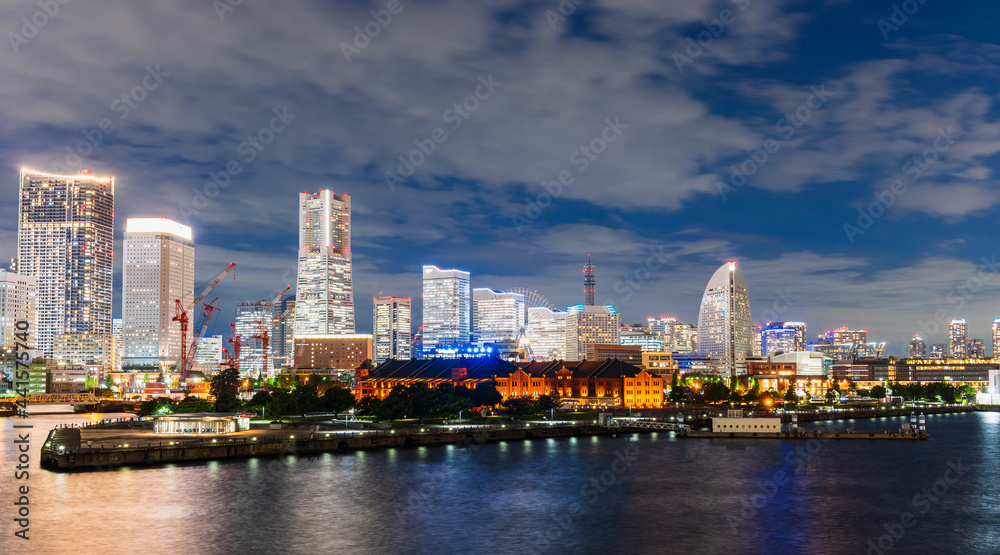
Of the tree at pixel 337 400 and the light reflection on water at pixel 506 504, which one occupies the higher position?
the tree at pixel 337 400

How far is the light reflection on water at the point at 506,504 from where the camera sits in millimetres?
57719

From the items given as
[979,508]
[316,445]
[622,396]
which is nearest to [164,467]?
[316,445]

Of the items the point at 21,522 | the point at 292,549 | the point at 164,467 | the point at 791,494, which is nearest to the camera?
the point at 292,549

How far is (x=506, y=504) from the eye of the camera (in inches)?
2798

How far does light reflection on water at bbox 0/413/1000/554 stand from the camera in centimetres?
5772

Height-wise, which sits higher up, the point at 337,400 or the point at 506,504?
the point at 337,400

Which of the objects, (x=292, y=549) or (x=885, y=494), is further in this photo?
(x=885, y=494)

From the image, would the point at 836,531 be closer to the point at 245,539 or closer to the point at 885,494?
the point at 885,494

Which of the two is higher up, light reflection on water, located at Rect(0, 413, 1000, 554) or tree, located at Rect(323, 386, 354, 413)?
tree, located at Rect(323, 386, 354, 413)

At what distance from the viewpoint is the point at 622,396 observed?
197500 mm

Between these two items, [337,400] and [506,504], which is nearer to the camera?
[506,504]

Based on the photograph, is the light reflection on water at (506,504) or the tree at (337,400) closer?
the light reflection on water at (506,504)

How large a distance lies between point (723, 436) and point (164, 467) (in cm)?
8427

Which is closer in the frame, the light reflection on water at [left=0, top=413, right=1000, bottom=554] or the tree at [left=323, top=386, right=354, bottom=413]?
the light reflection on water at [left=0, top=413, right=1000, bottom=554]
